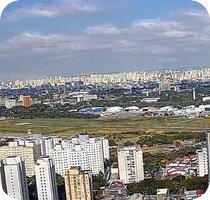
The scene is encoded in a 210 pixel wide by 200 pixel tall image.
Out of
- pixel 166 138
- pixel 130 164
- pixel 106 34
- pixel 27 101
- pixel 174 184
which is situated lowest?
pixel 174 184

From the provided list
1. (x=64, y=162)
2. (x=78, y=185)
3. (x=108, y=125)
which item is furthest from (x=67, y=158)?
(x=108, y=125)

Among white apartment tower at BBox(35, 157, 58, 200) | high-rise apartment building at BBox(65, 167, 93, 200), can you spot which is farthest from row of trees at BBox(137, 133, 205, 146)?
white apartment tower at BBox(35, 157, 58, 200)

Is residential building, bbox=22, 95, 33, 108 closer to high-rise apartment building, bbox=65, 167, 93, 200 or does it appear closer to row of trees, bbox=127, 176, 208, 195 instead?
high-rise apartment building, bbox=65, 167, 93, 200

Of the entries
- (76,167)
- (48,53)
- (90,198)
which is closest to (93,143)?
(76,167)

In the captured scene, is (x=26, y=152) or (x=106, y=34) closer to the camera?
(x=106, y=34)

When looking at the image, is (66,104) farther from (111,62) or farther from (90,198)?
(90,198)

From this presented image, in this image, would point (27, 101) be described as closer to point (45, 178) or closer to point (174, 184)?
point (45, 178)
